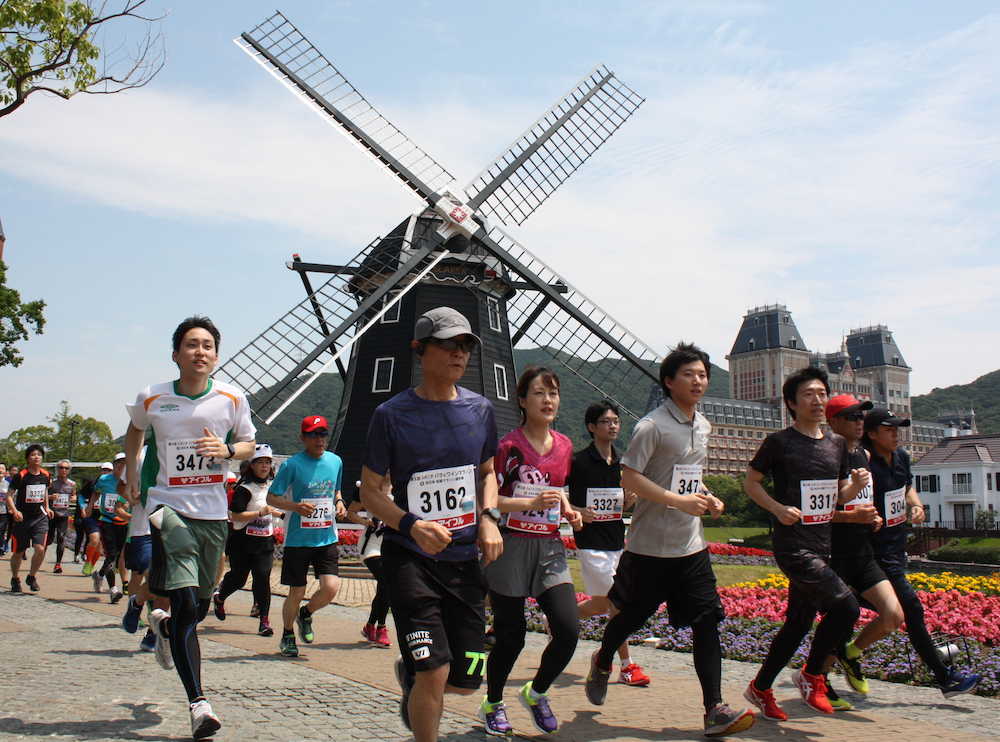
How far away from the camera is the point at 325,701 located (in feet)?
Result: 20.5

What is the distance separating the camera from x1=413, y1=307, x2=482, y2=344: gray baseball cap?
14.6ft

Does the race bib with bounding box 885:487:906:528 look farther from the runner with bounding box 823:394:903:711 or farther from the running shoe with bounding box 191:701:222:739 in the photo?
the running shoe with bounding box 191:701:222:739

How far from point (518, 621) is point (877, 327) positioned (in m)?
180

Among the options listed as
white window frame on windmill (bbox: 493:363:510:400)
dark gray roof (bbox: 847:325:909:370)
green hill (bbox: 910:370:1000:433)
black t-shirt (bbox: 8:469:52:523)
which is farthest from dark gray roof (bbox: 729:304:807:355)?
black t-shirt (bbox: 8:469:52:523)

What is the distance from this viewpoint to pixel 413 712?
4.26 meters

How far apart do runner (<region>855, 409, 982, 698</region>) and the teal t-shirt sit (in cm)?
469

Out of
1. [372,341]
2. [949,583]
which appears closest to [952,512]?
[372,341]

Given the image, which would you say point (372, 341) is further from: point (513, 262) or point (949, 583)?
point (949, 583)

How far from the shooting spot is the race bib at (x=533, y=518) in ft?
19.9

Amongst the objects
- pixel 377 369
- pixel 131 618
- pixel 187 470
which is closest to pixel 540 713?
pixel 187 470

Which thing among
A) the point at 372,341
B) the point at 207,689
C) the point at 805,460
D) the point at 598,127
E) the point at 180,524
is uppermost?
the point at 598,127

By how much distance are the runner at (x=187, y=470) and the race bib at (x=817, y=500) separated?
3575 mm

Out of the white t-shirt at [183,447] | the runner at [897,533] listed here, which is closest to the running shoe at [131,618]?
the white t-shirt at [183,447]

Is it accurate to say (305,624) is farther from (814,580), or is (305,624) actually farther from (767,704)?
(814,580)
